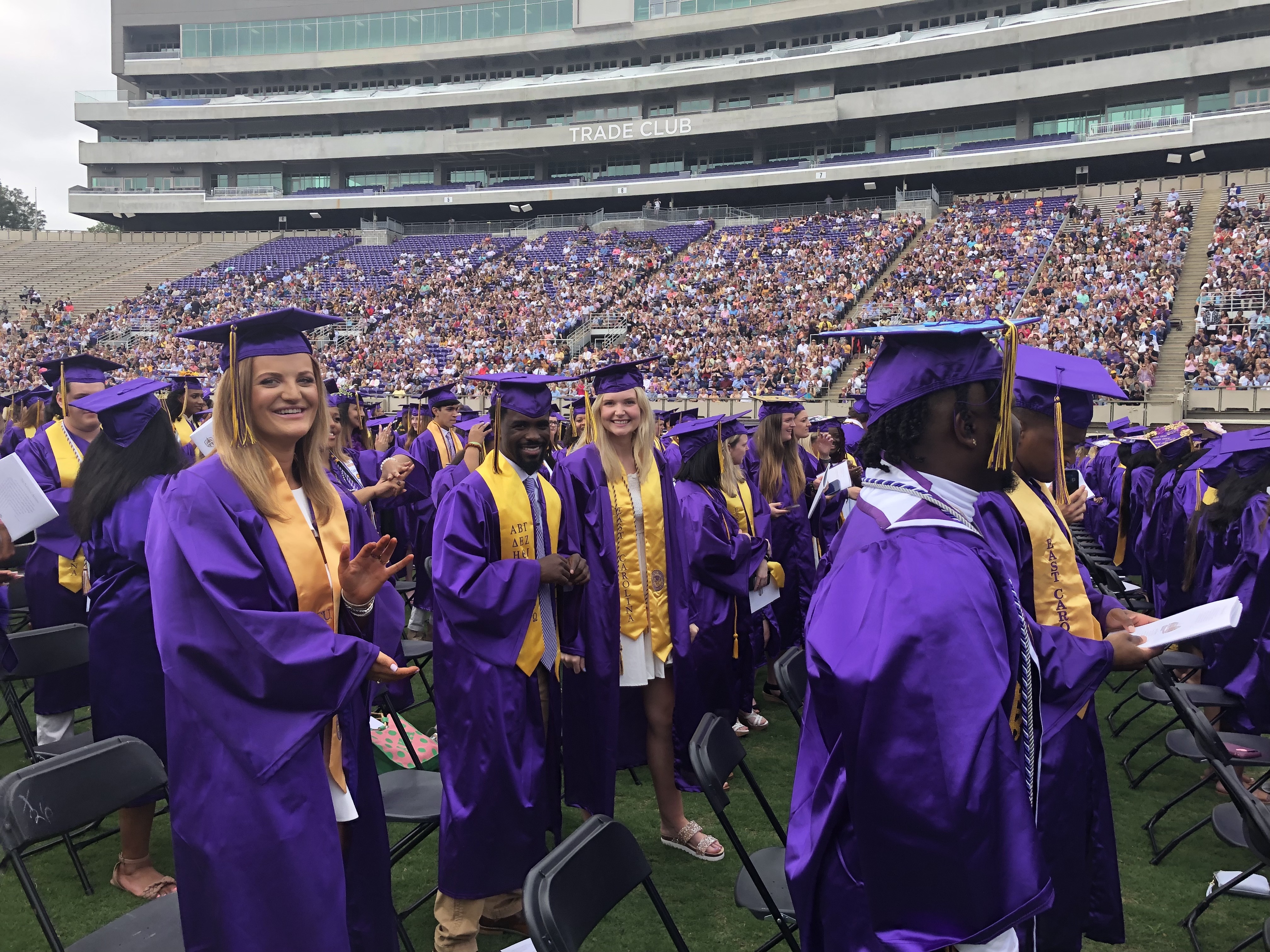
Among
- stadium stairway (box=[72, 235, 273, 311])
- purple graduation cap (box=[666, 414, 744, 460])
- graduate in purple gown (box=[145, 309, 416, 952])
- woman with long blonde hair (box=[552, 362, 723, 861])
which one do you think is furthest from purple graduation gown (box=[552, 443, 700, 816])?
stadium stairway (box=[72, 235, 273, 311])

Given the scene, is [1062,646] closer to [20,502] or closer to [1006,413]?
Result: [1006,413]

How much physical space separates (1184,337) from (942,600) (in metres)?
23.5

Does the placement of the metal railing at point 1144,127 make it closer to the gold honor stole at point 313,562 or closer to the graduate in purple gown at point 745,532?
the graduate in purple gown at point 745,532

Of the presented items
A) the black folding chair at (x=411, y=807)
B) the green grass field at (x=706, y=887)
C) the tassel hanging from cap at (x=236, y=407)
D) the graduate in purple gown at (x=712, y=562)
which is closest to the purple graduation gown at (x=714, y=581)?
the graduate in purple gown at (x=712, y=562)

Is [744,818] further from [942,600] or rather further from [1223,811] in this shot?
[942,600]

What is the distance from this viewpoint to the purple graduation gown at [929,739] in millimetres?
1489

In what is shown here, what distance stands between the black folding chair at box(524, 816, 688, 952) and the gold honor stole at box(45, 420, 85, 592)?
4.12 m

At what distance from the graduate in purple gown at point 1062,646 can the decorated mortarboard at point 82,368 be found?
5.22 meters

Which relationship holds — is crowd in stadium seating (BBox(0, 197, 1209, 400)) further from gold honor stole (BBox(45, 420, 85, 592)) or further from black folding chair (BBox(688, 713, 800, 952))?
black folding chair (BBox(688, 713, 800, 952))

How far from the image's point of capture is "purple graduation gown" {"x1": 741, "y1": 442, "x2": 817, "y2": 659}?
7.15 m

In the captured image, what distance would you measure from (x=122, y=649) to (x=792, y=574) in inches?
194

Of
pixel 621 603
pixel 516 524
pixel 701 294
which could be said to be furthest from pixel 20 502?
pixel 701 294

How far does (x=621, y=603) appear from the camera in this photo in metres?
4.25

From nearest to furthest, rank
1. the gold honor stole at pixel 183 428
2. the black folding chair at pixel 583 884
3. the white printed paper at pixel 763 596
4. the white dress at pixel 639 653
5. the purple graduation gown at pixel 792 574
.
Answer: the black folding chair at pixel 583 884
the white dress at pixel 639 653
the white printed paper at pixel 763 596
the purple graduation gown at pixel 792 574
the gold honor stole at pixel 183 428
